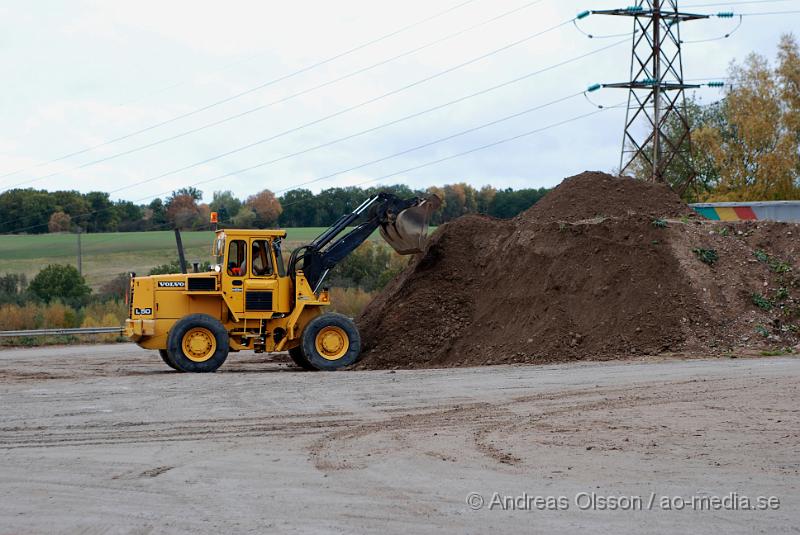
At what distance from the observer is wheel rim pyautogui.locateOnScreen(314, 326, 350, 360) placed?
20078mm

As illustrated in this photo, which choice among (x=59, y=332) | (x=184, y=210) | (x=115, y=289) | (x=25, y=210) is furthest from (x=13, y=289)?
(x=25, y=210)

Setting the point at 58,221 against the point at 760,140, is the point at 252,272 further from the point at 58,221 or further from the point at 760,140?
the point at 58,221

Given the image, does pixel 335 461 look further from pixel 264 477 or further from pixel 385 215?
pixel 385 215

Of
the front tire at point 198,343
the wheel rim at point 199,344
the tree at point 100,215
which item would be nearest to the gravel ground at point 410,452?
the front tire at point 198,343

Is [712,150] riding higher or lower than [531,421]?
higher

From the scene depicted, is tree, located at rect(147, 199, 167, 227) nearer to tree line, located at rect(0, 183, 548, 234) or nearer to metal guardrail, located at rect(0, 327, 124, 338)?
tree line, located at rect(0, 183, 548, 234)

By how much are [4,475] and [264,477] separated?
2558 mm

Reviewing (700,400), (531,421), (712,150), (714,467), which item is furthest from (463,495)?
(712,150)

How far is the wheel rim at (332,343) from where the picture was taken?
20.1 m

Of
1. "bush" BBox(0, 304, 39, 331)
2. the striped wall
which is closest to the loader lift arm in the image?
the striped wall

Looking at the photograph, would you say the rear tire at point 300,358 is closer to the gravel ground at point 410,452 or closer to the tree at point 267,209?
the gravel ground at point 410,452

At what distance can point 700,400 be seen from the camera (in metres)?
13.4

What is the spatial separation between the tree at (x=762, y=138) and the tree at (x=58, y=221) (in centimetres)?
4276

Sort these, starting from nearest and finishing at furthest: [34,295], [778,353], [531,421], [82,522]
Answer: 1. [82,522]
2. [531,421]
3. [778,353]
4. [34,295]
